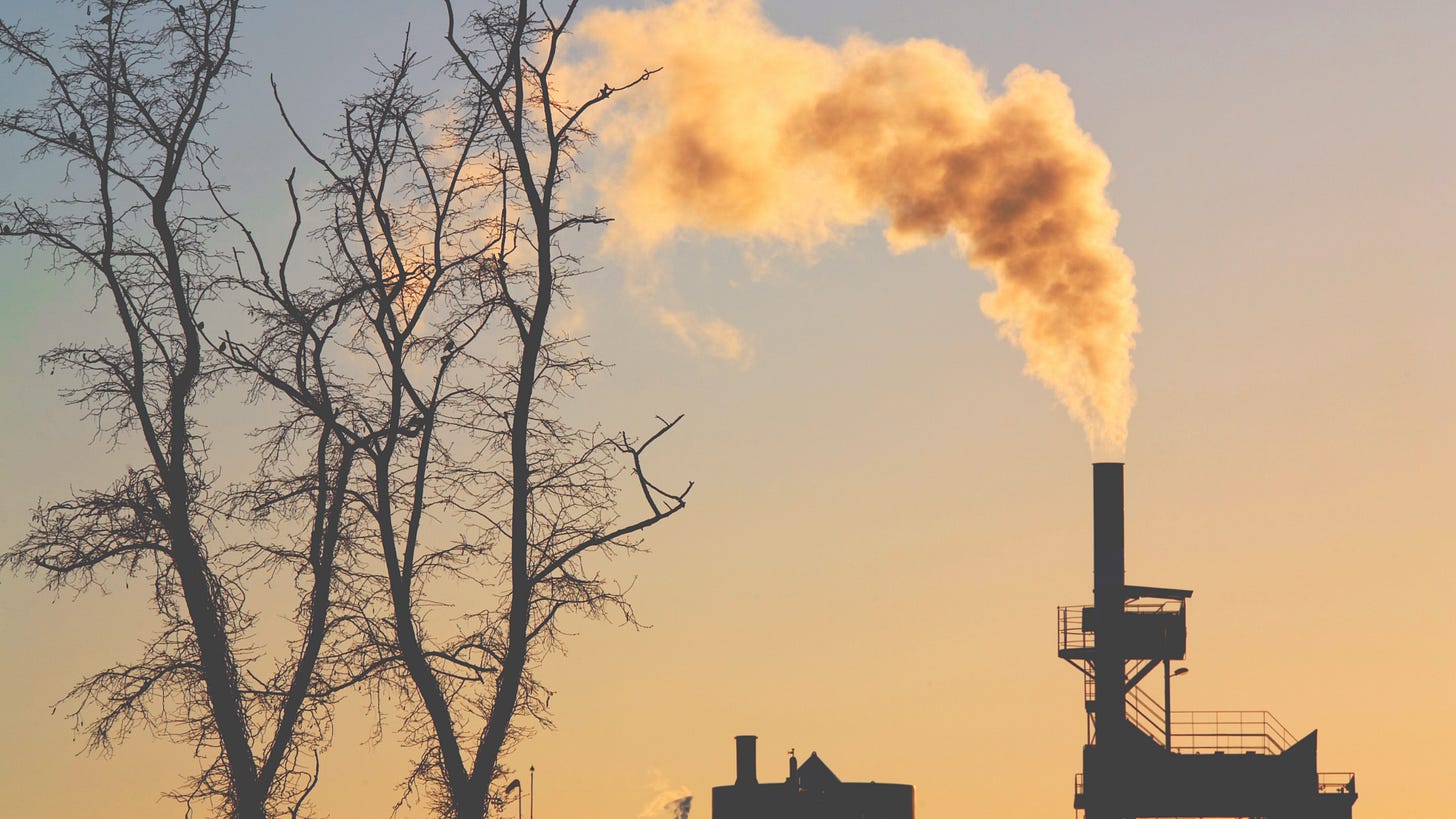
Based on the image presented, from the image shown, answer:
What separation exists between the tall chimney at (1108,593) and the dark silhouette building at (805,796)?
30.9 ft

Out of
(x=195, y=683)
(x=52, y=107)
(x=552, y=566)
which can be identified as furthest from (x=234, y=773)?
(x=52, y=107)

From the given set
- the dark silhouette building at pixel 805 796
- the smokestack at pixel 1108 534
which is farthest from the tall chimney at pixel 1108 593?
the dark silhouette building at pixel 805 796

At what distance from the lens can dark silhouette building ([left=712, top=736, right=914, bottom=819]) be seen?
52.5m

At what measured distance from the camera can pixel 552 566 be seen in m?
19.2

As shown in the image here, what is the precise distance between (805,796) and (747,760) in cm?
284

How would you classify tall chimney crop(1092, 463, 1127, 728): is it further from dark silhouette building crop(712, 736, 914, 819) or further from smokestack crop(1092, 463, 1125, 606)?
dark silhouette building crop(712, 736, 914, 819)

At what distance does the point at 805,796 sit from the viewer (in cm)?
5231

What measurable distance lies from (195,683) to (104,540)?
5.75ft

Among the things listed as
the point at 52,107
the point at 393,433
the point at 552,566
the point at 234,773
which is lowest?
the point at 234,773

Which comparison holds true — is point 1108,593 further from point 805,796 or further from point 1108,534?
point 805,796

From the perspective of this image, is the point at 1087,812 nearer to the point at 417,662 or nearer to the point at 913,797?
the point at 913,797

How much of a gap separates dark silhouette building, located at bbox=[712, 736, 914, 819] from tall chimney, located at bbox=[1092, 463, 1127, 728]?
9.43m

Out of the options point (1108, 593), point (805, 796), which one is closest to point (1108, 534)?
point (1108, 593)

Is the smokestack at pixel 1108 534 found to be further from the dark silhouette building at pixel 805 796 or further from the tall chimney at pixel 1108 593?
the dark silhouette building at pixel 805 796
